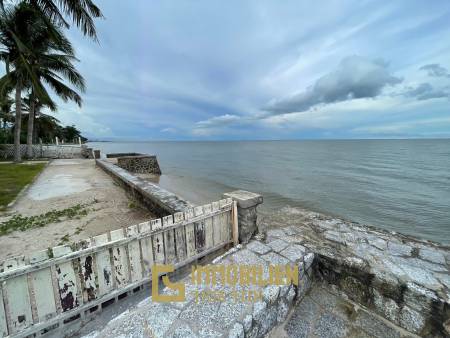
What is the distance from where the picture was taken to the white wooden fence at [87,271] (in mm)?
1729

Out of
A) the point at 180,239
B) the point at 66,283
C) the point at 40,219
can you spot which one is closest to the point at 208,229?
the point at 180,239

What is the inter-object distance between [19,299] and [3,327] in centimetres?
24

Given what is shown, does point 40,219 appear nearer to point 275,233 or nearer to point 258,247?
point 258,247

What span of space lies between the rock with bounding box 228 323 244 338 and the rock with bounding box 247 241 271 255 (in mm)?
1116

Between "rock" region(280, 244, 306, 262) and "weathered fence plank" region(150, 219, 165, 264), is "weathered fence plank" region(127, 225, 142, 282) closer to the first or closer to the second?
"weathered fence plank" region(150, 219, 165, 264)

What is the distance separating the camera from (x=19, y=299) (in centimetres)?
175

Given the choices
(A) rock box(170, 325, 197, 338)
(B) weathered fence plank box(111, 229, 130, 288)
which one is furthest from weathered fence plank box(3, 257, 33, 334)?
(A) rock box(170, 325, 197, 338)

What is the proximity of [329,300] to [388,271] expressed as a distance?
78 centimetres

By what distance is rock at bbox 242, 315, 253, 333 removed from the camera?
166 centimetres

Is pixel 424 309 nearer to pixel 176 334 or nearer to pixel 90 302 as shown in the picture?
pixel 176 334

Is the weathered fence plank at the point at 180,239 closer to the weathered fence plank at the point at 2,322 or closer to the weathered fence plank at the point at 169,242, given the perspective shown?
the weathered fence plank at the point at 169,242

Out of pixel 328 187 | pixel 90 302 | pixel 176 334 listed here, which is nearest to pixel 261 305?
pixel 176 334

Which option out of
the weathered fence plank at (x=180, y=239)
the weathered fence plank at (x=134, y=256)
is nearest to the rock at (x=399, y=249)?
the weathered fence plank at (x=180, y=239)

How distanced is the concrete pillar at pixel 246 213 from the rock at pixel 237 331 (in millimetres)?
1629
